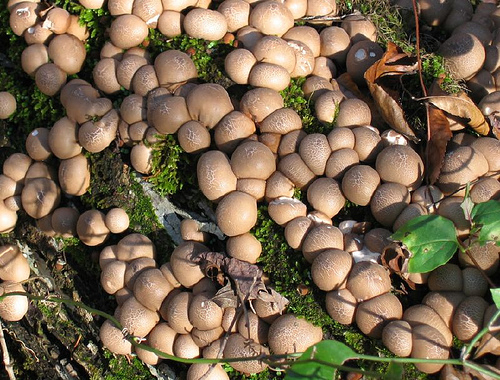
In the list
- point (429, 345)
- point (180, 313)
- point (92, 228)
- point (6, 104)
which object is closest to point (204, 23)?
point (92, 228)

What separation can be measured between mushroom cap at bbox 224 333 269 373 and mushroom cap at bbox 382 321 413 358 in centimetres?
64

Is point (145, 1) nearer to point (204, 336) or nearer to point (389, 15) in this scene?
point (389, 15)

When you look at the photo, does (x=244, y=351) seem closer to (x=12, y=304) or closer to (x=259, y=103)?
(x=259, y=103)

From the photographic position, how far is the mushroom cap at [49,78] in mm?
3783

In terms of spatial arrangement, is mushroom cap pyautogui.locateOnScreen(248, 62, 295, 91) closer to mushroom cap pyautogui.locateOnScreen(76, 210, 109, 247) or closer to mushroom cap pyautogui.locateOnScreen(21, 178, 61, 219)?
mushroom cap pyautogui.locateOnScreen(76, 210, 109, 247)

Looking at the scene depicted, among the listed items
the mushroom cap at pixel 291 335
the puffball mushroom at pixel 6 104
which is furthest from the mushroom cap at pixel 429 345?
the puffball mushroom at pixel 6 104

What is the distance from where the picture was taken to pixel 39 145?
12.1 ft

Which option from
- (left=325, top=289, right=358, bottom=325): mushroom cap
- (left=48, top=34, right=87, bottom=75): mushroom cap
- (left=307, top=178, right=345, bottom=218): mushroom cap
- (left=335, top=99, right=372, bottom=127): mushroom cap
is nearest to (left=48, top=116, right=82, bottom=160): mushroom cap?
(left=48, top=34, right=87, bottom=75): mushroom cap

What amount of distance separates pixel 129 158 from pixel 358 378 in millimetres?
2068

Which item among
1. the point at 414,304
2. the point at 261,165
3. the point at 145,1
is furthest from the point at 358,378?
the point at 145,1

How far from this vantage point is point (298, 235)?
298 cm

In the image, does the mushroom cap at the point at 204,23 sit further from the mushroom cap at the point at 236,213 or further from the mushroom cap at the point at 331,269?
the mushroom cap at the point at 331,269

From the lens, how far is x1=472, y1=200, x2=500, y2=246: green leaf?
2539 millimetres

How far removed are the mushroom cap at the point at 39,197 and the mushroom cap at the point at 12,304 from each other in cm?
52
